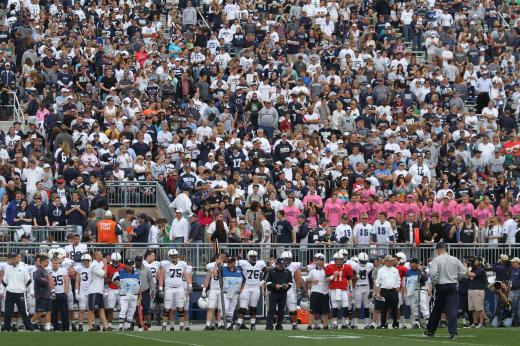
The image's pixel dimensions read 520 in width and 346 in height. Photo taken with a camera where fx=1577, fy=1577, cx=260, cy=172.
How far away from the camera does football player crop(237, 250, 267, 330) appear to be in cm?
3092

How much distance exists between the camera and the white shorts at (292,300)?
31.2 metres

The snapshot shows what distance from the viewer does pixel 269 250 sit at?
32562mm

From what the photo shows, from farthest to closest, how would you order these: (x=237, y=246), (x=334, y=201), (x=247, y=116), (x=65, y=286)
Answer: (x=247, y=116) < (x=334, y=201) < (x=237, y=246) < (x=65, y=286)

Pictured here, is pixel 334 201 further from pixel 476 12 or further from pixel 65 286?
pixel 476 12

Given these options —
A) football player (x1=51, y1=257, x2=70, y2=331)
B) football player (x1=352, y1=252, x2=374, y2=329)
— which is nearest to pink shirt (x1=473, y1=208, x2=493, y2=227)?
football player (x1=352, y1=252, x2=374, y2=329)

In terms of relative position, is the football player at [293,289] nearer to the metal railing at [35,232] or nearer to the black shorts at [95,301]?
the black shorts at [95,301]

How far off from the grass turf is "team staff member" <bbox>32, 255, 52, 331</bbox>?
132 cm

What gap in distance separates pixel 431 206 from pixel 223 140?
5105 mm

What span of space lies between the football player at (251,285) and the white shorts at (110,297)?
245 cm

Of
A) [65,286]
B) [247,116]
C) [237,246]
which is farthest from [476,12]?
[65,286]

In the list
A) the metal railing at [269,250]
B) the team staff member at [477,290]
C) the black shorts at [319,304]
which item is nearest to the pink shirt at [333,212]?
the metal railing at [269,250]

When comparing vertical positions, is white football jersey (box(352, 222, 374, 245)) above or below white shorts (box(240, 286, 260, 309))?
above

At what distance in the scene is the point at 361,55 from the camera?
42.5 meters

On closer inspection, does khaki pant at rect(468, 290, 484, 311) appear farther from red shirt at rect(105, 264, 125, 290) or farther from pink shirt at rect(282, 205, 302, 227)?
red shirt at rect(105, 264, 125, 290)
